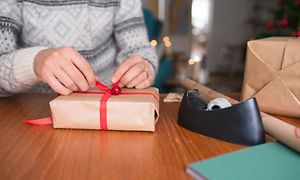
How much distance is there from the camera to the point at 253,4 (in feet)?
16.9

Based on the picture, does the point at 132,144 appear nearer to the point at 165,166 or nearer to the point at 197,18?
the point at 165,166

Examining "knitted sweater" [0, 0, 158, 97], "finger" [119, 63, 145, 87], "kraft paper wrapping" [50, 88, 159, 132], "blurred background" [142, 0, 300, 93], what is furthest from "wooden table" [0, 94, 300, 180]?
"blurred background" [142, 0, 300, 93]

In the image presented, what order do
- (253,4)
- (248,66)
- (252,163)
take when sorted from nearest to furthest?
(252,163)
(248,66)
(253,4)

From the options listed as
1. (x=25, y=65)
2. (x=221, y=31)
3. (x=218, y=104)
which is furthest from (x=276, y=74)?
(x=221, y=31)

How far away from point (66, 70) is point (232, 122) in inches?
11.8

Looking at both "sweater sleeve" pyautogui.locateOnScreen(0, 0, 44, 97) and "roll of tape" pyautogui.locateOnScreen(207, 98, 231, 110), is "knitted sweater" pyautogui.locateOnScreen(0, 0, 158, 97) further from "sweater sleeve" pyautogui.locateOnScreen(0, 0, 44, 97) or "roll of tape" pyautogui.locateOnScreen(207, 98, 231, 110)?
"roll of tape" pyautogui.locateOnScreen(207, 98, 231, 110)

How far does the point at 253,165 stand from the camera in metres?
0.35

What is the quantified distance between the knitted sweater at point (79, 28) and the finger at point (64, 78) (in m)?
0.19

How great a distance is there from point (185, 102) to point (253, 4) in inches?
207

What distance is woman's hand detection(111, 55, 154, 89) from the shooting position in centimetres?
57

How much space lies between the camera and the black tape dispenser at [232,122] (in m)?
0.41

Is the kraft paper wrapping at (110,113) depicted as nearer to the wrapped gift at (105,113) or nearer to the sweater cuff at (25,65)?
the wrapped gift at (105,113)

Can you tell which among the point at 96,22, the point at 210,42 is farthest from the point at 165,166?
the point at 210,42

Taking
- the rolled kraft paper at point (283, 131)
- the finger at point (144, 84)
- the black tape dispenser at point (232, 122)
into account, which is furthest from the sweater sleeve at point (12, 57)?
the rolled kraft paper at point (283, 131)
